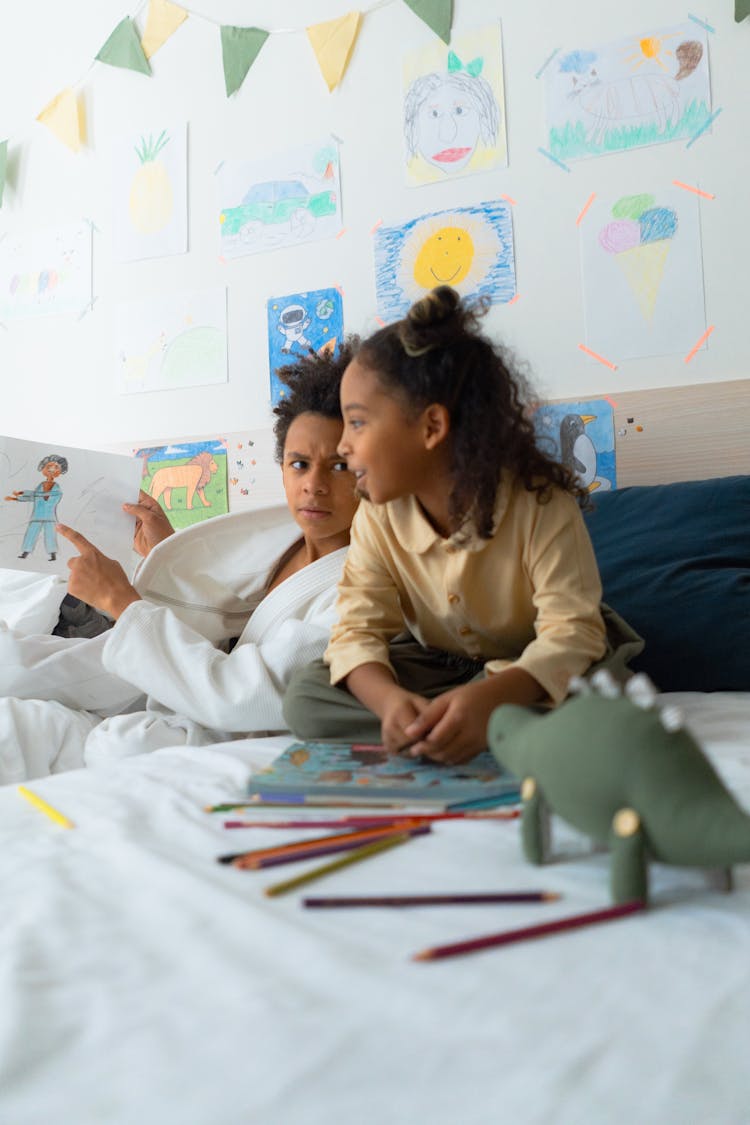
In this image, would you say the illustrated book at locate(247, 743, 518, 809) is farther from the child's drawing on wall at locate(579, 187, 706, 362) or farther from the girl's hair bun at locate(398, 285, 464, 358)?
the child's drawing on wall at locate(579, 187, 706, 362)

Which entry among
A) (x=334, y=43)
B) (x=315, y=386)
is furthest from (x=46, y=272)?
(x=315, y=386)

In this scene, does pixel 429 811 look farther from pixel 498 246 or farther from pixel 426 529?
pixel 498 246

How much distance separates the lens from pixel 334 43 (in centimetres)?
185

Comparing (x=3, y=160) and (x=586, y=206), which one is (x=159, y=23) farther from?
(x=586, y=206)

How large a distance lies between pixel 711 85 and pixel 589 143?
0.21 m

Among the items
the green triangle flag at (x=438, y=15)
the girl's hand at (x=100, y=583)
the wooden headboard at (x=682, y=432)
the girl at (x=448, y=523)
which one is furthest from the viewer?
the green triangle flag at (x=438, y=15)

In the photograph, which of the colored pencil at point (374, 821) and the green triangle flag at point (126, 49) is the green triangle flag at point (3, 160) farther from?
the colored pencil at point (374, 821)

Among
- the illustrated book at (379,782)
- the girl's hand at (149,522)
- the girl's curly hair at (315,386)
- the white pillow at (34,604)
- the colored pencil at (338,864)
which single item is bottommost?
the colored pencil at (338,864)

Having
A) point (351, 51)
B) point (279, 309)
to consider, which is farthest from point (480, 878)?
point (351, 51)

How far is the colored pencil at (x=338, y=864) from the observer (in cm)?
52

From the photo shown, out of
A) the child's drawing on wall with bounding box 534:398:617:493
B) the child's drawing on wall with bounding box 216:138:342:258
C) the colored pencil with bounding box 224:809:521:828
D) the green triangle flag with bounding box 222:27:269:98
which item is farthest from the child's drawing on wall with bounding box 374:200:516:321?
the colored pencil with bounding box 224:809:521:828

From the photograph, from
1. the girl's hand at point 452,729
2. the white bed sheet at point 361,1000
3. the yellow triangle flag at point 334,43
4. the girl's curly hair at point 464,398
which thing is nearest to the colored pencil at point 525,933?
the white bed sheet at point 361,1000

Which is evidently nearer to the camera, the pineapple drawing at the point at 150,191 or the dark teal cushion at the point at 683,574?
the dark teal cushion at the point at 683,574

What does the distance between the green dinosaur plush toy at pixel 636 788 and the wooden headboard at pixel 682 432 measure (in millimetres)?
1097
